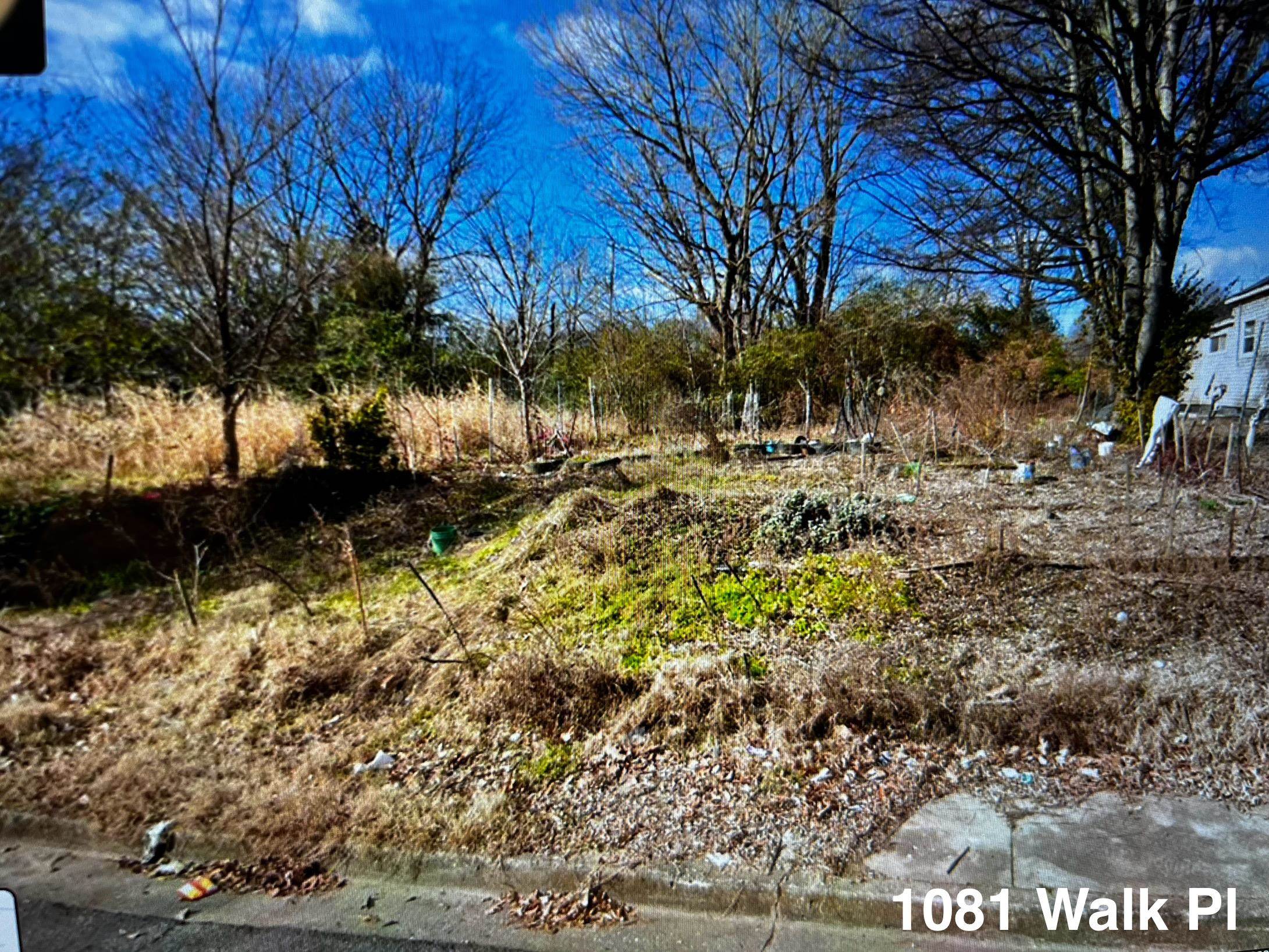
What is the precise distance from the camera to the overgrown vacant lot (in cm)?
192

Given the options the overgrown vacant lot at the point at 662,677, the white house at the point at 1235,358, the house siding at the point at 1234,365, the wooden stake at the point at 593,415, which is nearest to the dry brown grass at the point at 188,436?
the overgrown vacant lot at the point at 662,677

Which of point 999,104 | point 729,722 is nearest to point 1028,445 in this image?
point 999,104

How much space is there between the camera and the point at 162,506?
328cm

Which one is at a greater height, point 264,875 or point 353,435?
point 353,435

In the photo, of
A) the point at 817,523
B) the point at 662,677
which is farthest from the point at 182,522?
the point at 817,523

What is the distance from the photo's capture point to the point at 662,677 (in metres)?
2.40

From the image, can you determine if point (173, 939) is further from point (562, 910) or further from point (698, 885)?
point (698, 885)

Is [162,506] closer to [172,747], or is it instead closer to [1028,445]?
[172,747]

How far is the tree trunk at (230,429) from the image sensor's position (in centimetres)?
414

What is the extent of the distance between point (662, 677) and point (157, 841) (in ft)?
5.34

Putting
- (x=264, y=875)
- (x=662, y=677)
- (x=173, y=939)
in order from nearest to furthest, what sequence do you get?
(x=173, y=939), (x=264, y=875), (x=662, y=677)

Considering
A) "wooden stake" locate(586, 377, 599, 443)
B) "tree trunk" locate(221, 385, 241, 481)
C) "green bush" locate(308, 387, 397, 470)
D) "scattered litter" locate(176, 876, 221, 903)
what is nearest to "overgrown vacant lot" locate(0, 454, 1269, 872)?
"scattered litter" locate(176, 876, 221, 903)

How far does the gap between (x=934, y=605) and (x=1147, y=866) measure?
4.41 ft

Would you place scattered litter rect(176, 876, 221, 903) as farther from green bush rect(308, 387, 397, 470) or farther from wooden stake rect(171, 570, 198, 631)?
green bush rect(308, 387, 397, 470)
